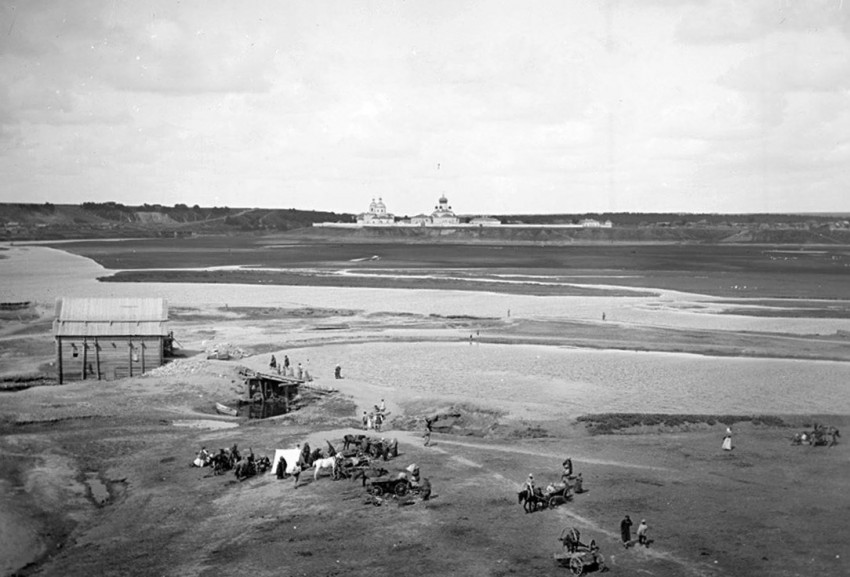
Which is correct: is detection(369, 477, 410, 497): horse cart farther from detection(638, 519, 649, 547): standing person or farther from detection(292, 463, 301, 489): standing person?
detection(638, 519, 649, 547): standing person

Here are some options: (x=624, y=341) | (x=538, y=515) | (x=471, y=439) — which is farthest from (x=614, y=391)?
(x=538, y=515)

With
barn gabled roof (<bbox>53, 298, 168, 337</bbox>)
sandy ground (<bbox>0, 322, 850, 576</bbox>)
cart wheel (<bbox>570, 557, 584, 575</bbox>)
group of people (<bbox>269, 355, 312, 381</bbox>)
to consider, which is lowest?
sandy ground (<bbox>0, 322, 850, 576</bbox>)

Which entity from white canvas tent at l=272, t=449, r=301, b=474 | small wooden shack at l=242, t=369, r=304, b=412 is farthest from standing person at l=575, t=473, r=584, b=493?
small wooden shack at l=242, t=369, r=304, b=412

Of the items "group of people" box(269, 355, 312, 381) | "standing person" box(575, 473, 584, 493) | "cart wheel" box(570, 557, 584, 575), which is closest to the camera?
"cart wheel" box(570, 557, 584, 575)

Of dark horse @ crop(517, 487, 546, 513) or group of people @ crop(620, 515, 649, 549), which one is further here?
dark horse @ crop(517, 487, 546, 513)

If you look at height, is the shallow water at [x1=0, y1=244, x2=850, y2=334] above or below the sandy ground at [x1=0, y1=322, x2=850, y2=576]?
above

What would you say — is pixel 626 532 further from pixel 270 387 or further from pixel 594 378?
pixel 270 387

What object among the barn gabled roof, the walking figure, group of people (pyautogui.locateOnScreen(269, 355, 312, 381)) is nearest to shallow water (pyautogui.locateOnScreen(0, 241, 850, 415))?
group of people (pyautogui.locateOnScreen(269, 355, 312, 381))

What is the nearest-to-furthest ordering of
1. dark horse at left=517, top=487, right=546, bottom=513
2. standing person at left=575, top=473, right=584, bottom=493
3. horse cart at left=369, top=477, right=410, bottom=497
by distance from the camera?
dark horse at left=517, top=487, right=546, bottom=513, horse cart at left=369, top=477, right=410, bottom=497, standing person at left=575, top=473, right=584, bottom=493
